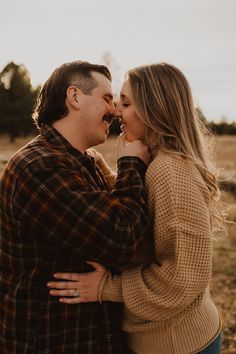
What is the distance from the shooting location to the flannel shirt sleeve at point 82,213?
2.33 metres

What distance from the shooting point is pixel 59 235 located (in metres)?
2.36

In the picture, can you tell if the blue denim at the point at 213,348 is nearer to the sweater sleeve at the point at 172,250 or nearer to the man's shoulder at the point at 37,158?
the sweater sleeve at the point at 172,250

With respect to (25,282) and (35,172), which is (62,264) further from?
(35,172)

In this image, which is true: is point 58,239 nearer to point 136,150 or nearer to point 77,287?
point 77,287

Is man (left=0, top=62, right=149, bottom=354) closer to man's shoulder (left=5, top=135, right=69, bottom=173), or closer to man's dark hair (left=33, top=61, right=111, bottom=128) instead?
man's shoulder (left=5, top=135, right=69, bottom=173)

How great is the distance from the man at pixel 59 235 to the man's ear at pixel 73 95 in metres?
0.20

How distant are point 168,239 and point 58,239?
0.55 meters

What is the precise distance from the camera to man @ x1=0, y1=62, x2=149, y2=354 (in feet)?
7.69

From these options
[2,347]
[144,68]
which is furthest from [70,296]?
[144,68]

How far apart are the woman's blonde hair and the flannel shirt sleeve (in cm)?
35

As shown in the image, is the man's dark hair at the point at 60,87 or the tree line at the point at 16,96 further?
the tree line at the point at 16,96

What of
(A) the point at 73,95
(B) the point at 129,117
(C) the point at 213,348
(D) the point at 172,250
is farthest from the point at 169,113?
(C) the point at 213,348

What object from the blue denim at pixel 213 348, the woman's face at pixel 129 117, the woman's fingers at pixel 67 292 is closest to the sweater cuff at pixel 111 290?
the woman's fingers at pixel 67 292

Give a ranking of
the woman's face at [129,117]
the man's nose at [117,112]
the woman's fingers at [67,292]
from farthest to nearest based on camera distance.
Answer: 1. the man's nose at [117,112]
2. the woman's face at [129,117]
3. the woman's fingers at [67,292]
